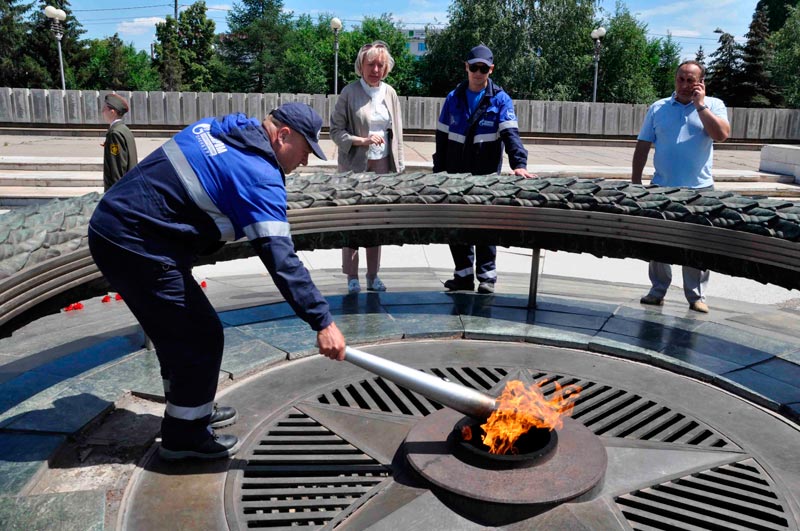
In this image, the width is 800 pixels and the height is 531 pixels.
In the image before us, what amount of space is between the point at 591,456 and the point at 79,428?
179 centimetres

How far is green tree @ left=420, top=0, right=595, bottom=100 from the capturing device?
1614 inches

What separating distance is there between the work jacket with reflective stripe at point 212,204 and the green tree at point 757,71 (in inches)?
1817

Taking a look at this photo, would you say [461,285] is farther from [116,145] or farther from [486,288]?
[116,145]

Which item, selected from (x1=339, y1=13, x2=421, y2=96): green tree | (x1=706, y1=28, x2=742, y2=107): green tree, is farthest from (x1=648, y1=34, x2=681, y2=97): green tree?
(x1=339, y1=13, x2=421, y2=96): green tree

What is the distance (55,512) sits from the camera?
1.96 m

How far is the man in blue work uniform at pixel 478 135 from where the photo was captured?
4328 mm

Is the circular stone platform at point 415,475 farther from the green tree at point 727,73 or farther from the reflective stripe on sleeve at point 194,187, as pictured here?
the green tree at point 727,73

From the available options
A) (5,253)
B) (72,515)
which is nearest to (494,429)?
(72,515)

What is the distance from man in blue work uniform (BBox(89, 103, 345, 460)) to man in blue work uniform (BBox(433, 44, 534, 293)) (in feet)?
7.56

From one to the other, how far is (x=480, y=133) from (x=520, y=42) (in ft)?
129

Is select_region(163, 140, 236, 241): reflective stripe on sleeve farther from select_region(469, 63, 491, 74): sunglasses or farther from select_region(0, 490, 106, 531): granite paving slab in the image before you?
select_region(469, 63, 491, 74): sunglasses

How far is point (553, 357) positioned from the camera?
3260mm

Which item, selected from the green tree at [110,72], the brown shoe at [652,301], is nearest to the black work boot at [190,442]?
the brown shoe at [652,301]

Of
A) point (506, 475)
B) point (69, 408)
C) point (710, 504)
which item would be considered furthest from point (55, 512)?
point (710, 504)
